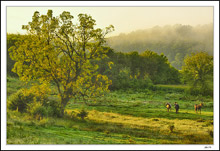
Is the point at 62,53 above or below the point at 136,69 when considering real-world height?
above

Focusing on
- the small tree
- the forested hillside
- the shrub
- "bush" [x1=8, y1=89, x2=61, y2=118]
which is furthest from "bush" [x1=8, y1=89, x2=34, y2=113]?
the small tree

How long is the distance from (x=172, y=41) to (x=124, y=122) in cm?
436

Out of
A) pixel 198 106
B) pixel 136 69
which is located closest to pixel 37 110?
pixel 136 69

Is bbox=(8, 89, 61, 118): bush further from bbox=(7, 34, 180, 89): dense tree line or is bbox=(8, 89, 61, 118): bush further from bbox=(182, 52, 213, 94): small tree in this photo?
bbox=(182, 52, 213, 94): small tree

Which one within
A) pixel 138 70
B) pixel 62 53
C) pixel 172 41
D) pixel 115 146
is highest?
pixel 172 41

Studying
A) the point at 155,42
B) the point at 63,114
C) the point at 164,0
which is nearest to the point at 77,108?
the point at 63,114

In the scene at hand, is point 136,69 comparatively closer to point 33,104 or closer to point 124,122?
point 124,122

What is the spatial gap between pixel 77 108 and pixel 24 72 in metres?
2.78

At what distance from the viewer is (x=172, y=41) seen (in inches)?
378

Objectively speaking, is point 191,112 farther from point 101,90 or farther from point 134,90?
point 101,90

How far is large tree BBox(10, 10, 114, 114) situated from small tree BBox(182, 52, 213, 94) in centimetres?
374

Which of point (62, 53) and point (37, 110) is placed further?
point (62, 53)

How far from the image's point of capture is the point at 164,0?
948 cm

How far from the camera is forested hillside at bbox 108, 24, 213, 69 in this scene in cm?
932
